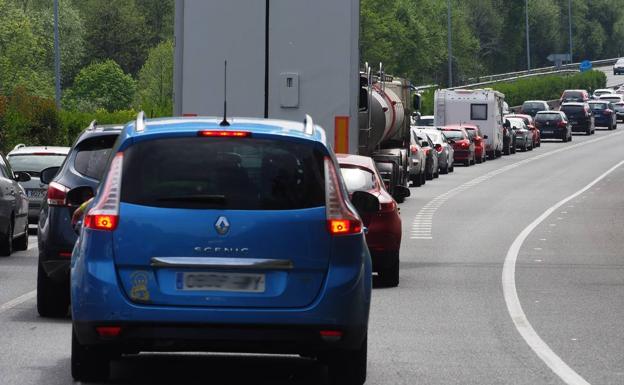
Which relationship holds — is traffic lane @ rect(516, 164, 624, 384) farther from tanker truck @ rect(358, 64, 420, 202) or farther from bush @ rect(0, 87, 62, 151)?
bush @ rect(0, 87, 62, 151)

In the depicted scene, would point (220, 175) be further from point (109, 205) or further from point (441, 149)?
point (441, 149)

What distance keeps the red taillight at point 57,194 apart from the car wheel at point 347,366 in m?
4.92

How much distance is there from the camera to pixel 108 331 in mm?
9711

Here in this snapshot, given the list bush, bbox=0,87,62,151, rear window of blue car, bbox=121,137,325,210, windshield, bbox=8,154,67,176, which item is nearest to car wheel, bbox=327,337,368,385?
rear window of blue car, bbox=121,137,325,210

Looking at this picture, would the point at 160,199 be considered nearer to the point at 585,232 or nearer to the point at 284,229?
the point at 284,229

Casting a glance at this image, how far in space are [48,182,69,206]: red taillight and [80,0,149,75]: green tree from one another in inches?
5146

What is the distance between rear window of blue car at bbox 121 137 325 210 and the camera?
9719 millimetres

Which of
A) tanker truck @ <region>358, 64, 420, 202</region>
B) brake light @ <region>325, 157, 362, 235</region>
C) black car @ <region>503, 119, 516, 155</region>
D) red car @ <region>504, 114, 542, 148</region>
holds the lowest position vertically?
brake light @ <region>325, 157, 362, 235</region>

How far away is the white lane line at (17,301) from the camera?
15.5 meters

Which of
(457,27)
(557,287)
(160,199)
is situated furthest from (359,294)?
(457,27)

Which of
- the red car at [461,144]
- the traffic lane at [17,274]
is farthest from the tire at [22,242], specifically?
the red car at [461,144]

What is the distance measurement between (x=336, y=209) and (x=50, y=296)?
17.4 feet

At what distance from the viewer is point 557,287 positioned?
18.8m

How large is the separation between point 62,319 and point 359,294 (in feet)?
16.8
